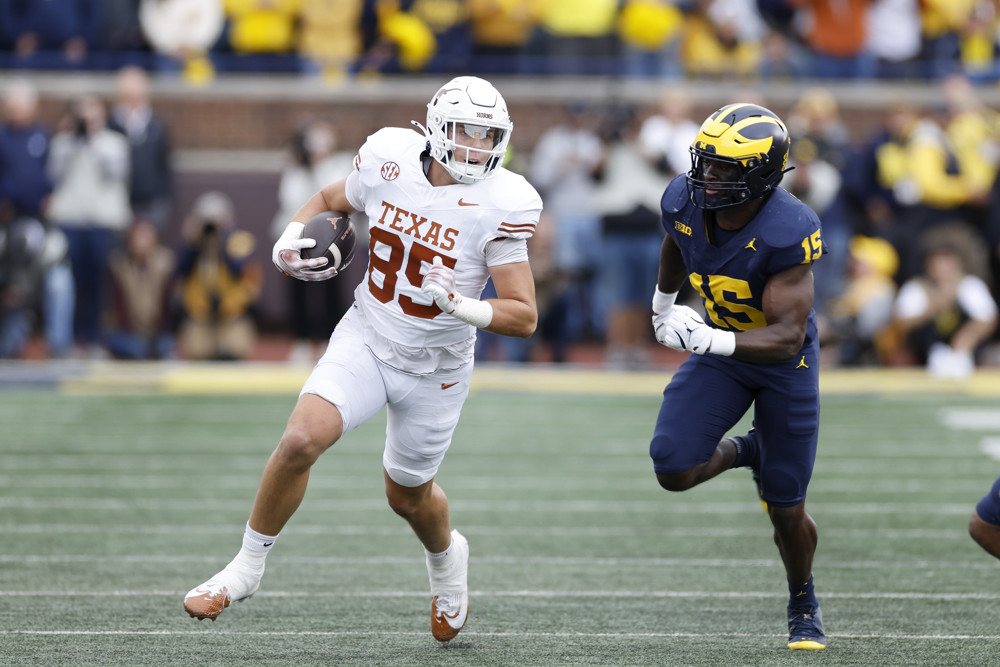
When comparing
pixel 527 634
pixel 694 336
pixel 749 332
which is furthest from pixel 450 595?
pixel 749 332

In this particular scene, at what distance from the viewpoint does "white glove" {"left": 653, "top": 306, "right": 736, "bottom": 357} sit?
4395 millimetres

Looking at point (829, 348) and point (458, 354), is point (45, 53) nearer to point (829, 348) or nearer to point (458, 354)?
point (829, 348)

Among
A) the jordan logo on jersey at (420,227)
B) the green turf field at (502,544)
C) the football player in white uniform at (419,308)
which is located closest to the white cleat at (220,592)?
the football player in white uniform at (419,308)

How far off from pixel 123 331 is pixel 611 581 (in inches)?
267

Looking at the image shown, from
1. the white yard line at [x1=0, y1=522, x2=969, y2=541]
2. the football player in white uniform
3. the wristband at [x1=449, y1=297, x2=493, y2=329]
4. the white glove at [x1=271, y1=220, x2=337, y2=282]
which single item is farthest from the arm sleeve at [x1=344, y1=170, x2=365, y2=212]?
the white yard line at [x1=0, y1=522, x2=969, y2=541]

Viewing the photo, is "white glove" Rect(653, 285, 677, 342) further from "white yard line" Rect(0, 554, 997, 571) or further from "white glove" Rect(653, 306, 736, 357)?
"white yard line" Rect(0, 554, 997, 571)

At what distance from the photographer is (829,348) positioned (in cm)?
1102

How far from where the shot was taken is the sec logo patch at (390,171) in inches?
182

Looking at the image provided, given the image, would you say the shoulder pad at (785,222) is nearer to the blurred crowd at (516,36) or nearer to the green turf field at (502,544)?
the green turf field at (502,544)

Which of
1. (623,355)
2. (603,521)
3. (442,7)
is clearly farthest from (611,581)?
(442,7)

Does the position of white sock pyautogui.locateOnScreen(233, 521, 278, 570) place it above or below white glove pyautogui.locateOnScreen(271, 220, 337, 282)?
below

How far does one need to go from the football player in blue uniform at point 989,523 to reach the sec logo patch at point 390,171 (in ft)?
6.72

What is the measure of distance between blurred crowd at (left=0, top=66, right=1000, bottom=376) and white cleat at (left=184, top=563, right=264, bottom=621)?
6547 mm

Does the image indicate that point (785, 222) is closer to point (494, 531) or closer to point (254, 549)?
point (254, 549)
